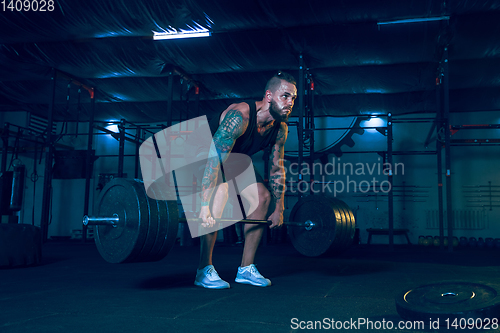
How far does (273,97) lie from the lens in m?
2.16

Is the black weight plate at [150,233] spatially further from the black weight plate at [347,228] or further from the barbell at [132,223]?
the black weight plate at [347,228]

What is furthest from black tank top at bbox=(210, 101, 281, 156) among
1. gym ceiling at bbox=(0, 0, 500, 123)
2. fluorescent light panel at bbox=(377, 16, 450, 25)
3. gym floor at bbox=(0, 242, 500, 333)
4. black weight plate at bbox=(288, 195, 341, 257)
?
fluorescent light panel at bbox=(377, 16, 450, 25)

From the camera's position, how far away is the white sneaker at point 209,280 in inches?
83.7

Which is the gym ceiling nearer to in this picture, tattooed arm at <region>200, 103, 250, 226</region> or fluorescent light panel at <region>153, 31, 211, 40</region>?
fluorescent light panel at <region>153, 31, 211, 40</region>

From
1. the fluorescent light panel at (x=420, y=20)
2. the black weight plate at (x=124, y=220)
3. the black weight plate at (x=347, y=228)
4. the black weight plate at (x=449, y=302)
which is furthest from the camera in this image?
the fluorescent light panel at (x=420, y=20)

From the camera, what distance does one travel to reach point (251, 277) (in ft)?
7.40

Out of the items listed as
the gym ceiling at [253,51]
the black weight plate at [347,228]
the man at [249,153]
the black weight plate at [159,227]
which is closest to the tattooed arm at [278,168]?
the man at [249,153]

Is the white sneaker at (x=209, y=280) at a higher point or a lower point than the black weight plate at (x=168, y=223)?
lower

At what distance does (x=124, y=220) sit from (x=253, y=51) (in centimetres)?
371

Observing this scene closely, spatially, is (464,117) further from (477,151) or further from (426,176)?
(426,176)

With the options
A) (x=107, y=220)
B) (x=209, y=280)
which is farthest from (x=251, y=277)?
(x=107, y=220)

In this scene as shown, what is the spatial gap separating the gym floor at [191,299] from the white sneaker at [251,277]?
0.06 meters

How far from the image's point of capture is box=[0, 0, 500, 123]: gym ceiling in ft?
14.4

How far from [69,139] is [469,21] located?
774 centimetres
